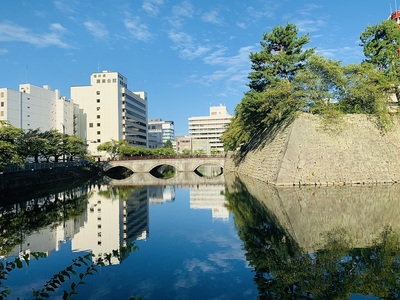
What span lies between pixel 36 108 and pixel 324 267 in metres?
93.7

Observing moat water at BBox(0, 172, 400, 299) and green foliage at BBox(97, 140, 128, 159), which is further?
green foliage at BBox(97, 140, 128, 159)

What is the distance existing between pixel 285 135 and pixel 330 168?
7.15 meters

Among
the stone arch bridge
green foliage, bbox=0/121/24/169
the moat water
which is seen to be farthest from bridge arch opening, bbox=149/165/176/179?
the moat water

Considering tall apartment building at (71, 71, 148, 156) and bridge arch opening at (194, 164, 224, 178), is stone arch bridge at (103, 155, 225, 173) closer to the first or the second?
bridge arch opening at (194, 164, 224, 178)

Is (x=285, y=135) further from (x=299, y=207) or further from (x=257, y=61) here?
(x=299, y=207)

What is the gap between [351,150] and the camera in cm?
4109

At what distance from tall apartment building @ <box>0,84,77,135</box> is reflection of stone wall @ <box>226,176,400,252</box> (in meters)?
60.6

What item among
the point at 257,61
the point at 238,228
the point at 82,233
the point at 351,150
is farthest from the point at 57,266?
the point at 257,61

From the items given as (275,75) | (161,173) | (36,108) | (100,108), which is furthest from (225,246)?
(100,108)

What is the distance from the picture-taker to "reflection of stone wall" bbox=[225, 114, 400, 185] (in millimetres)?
39312

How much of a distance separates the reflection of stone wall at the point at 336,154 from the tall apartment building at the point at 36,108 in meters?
53.5

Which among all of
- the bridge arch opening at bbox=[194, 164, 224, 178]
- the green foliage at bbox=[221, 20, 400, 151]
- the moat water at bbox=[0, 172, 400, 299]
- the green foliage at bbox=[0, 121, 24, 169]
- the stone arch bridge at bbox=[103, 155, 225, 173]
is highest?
the green foliage at bbox=[221, 20, 400, 151]

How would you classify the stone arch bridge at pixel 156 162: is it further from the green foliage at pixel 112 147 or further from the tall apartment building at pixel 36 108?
the tall apartment building at pixel 36 108

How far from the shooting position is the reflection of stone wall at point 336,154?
39.3 m
